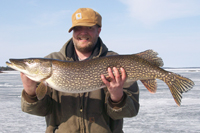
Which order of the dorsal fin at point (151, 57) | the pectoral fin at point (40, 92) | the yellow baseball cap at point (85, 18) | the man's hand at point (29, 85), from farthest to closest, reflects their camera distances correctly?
the yellow baseball cap at point (85, 18) < the dorsal fin at point (151, 57) < the man's hand at point (29, 85) < the pectoral fin at point (40, 92)

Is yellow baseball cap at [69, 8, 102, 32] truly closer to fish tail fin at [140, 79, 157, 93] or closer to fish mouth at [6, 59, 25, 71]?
fish mouth at [6, 59, 25, 71]

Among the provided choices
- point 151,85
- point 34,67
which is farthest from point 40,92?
point 151,85

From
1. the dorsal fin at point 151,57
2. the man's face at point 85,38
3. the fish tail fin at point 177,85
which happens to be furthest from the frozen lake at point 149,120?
the man's face at point 85,38

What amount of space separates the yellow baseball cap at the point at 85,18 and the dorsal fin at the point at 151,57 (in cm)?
73

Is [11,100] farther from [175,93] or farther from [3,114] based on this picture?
[175,93]

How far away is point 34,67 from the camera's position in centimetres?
246

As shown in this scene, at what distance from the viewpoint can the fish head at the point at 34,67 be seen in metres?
2.41

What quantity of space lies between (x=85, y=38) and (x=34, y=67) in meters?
0.73

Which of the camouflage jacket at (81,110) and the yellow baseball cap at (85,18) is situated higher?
the yellow baseball cap at (85,18)

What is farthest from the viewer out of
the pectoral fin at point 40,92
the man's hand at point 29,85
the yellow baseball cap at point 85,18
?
the yellow baseball cap at point 85,18

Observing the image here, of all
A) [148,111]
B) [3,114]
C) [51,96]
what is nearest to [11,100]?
[3,114]

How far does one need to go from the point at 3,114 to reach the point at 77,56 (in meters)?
3.33

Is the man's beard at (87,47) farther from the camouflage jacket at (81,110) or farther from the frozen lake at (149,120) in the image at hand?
the frozen lake at (149,120)

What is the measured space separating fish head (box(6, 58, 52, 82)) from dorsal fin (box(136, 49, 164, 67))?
108cm
